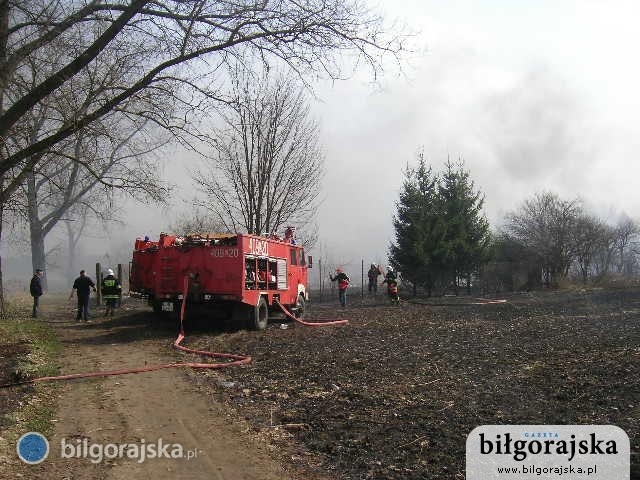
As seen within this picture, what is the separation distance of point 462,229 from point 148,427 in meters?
28.1

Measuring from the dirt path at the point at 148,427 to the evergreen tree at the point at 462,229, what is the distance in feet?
79.7

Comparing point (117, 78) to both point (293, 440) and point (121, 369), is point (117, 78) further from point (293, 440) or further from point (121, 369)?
point (293, 440)

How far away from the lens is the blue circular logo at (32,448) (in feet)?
16.9

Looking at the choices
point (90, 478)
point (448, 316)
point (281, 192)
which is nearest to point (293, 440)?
point (90, 478)

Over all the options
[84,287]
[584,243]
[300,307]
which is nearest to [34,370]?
[84,287]

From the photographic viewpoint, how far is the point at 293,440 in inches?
234

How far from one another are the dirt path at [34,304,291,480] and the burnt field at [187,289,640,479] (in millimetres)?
418

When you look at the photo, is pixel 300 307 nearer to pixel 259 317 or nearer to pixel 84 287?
pixel 259 317

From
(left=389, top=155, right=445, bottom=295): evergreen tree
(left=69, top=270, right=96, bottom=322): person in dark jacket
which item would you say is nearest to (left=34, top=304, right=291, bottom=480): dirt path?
(left=69, top=270, right=96, bottom=322): person in dark jacket

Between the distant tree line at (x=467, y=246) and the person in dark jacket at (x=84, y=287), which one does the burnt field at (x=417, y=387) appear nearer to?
the person in dark jacket at (x=84, y=287)

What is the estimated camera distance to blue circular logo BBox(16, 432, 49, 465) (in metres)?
5.16

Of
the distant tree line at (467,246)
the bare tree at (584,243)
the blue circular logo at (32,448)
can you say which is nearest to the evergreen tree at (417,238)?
the distant tree line at (467,246)

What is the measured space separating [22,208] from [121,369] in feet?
29.1

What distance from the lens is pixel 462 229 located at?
32.3 meters
